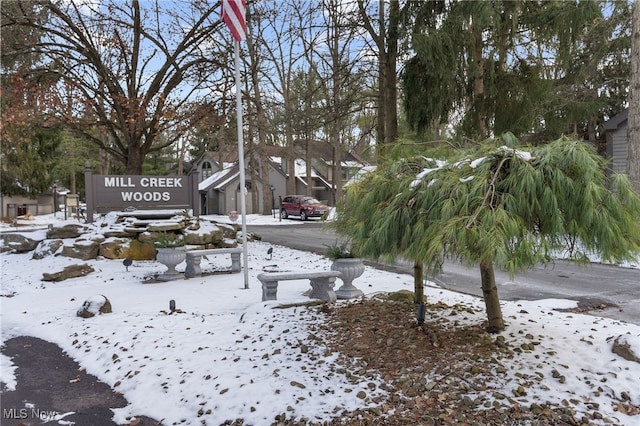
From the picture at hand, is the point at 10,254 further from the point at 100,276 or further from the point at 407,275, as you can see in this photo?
the point at 407,275

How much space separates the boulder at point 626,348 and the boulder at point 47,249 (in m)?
11.0

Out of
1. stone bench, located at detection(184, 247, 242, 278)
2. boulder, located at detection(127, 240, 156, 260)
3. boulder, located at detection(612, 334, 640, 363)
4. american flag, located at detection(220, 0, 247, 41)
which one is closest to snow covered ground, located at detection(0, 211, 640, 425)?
boulder, located at detection(612, 334, 640, 363)

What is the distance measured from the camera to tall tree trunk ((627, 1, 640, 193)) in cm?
986

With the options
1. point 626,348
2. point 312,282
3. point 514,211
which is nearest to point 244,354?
point 312,282

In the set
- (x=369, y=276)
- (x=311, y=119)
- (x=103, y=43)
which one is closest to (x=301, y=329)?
(x=369, y=276)

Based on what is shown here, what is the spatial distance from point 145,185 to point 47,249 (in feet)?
8.79

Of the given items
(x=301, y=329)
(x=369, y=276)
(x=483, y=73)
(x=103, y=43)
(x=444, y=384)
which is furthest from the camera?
(x=103, y=43)

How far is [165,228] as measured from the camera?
1116cm

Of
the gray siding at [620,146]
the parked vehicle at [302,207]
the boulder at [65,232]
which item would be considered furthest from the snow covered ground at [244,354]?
the parked vehicle at [302,207]

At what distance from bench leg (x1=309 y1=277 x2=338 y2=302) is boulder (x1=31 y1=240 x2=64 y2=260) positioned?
751 centimetres

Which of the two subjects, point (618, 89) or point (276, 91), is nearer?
point (618, 89)

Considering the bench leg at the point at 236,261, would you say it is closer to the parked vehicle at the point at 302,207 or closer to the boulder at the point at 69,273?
the boulder at the point at 69,273

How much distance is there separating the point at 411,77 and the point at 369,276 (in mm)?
5141

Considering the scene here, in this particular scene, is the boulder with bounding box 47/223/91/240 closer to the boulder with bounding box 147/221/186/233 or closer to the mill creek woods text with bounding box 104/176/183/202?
the mill creek woods text with bounding box 104/176/183/202
